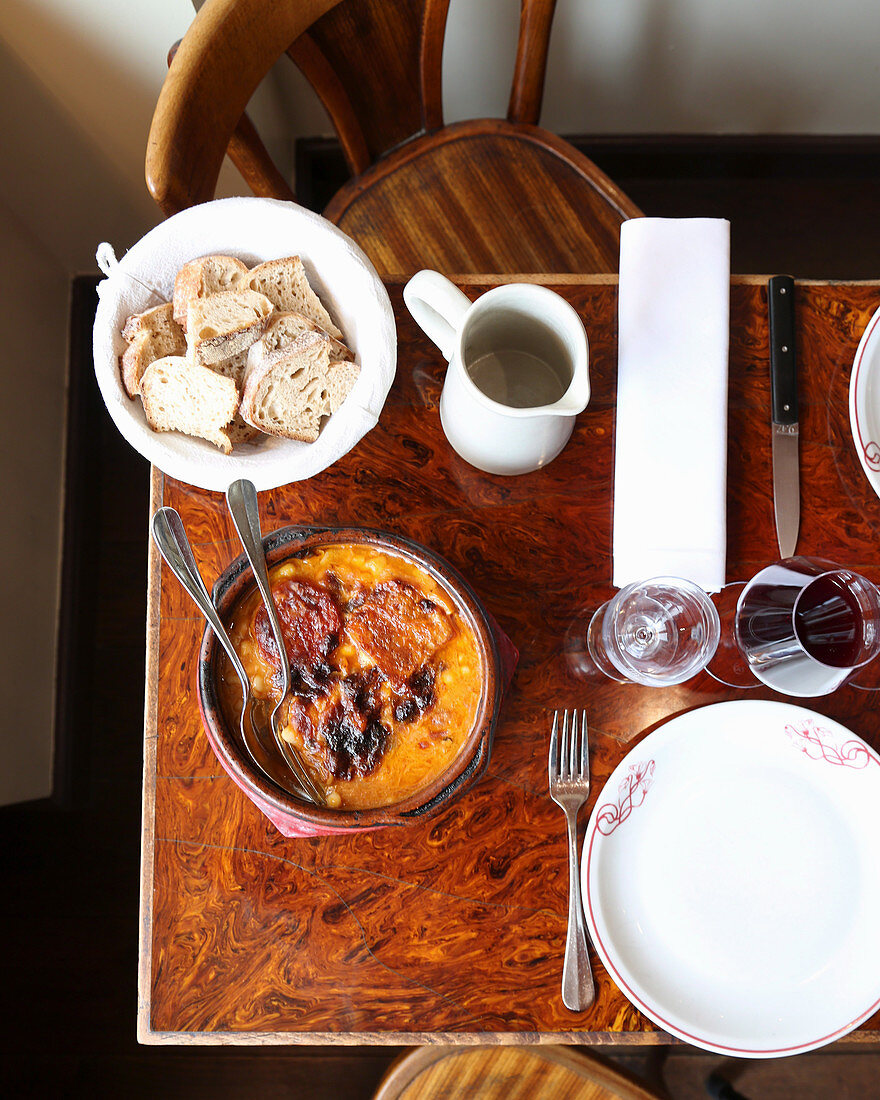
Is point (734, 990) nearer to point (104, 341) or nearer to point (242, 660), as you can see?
point (242, 660)

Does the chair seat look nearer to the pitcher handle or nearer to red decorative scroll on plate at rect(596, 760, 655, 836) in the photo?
the pitcher handle

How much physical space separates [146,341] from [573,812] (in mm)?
687

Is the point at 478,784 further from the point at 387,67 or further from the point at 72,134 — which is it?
the point at 72,134

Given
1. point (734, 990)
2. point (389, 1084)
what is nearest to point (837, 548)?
point (734, 990)

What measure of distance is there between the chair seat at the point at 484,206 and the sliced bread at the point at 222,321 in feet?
1.76

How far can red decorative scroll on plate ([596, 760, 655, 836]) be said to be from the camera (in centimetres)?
91

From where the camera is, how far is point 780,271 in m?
1.99

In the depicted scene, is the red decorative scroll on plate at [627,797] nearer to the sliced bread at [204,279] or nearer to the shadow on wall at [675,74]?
the sliced bread at [204,279]

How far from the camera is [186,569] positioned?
0.82m

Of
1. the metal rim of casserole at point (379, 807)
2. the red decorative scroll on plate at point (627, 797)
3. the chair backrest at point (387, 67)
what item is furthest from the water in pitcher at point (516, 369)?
the chair backrest at point (387, 67)

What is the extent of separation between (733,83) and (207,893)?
188 cm

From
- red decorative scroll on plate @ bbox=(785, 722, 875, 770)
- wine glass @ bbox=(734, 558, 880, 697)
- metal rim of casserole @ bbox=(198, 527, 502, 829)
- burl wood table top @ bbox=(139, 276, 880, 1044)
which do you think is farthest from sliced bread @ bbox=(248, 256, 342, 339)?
red decorative scroll on plate @ bbox=(785, 722, 875, 770)

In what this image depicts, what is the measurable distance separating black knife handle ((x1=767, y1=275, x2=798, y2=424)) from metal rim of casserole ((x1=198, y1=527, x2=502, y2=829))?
18.2 inches

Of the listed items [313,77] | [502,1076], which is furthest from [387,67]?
[502,1076]
